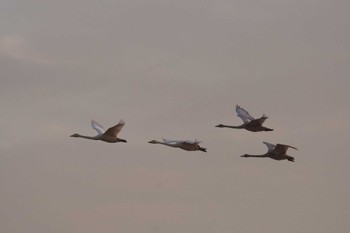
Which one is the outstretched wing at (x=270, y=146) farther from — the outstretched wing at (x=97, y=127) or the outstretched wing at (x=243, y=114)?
the outstretched wing at (x=97, y=127)

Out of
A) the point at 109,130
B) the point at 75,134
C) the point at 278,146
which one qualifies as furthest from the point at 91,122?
the point at 278,146

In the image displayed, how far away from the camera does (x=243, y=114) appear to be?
108 metres

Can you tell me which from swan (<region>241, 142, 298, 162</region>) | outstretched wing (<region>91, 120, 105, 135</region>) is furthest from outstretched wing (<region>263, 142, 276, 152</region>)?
outstretched wing (<region>91, 120, 105, 135</region>)

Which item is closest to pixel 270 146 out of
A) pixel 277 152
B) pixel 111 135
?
pixel 277 152

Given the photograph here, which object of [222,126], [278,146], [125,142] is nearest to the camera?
[125,142]

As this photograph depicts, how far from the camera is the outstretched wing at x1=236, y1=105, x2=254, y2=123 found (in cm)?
10703

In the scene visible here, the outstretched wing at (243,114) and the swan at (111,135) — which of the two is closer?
the swan at (111,135)

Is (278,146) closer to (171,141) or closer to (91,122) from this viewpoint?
(171,141)

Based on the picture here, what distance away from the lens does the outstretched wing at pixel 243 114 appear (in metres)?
107

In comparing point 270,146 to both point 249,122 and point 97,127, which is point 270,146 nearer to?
point 249,122

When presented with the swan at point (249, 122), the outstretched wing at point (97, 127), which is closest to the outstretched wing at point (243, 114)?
the swan at point (249, 122)

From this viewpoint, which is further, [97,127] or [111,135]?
[97,127]

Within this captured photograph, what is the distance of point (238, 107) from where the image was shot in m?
109

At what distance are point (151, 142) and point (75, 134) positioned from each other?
6.56 metres
